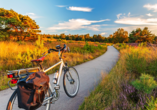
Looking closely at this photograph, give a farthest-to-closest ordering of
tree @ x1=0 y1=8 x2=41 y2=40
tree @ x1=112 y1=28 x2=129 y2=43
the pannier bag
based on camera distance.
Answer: tree @ x1=112 y1=28 x2=129 y2=43, tree @ x1=0 y1=8 x2=41 y2=40, the pannier bag

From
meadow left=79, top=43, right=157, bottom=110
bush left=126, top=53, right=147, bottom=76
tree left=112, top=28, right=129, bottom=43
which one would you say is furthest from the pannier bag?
tree left=112, top=28, right=129, bottom=43

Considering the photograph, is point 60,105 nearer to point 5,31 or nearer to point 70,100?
point 70,100

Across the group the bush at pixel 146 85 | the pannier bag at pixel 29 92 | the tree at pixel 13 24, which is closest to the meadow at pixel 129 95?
the bush at pixel 146 85

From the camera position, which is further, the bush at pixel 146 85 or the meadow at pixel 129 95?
the bush at pixel 146 85

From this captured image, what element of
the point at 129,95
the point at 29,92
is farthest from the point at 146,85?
the point at 29,92

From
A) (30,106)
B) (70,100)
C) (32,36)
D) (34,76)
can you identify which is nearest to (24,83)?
(34,76)

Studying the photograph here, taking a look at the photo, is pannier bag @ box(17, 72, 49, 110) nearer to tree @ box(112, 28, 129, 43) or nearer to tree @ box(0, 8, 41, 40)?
tree @ box(0, 8, 41, 40)

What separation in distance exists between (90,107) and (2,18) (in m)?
20.4

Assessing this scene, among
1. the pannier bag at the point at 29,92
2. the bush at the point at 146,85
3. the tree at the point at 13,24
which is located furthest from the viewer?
the tree at the point at 13,24

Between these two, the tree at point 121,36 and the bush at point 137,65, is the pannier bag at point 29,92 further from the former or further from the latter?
the tree at point 121,36

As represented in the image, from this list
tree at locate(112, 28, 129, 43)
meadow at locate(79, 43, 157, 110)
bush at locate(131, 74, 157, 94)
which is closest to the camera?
meadow at locate(79, 43, 157, 110)

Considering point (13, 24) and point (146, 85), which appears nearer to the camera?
point (146, 85)

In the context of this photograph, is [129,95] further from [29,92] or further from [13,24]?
[13,24]

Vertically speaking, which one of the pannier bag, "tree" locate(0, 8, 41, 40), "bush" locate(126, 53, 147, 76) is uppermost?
"tree" locate(0, 8, 41, 40)
